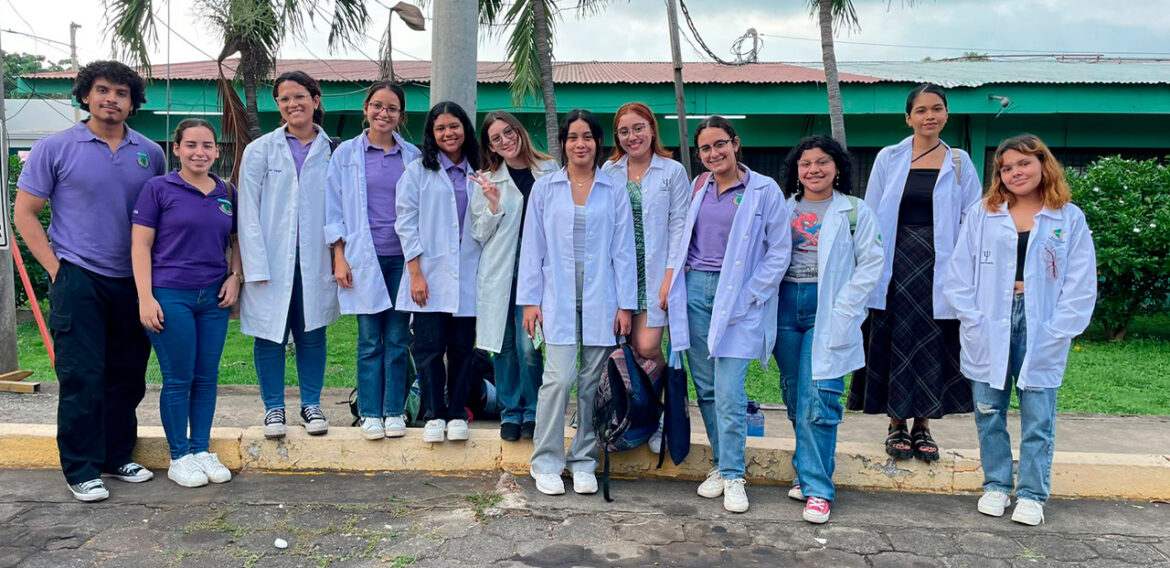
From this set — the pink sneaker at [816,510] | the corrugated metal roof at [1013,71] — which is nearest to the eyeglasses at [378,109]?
the pink sneaker at [816,510]

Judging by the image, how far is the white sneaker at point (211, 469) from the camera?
458 cm

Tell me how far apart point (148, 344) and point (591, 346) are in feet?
7.63

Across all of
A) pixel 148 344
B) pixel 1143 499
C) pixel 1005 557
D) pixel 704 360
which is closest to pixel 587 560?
pixel 704 360

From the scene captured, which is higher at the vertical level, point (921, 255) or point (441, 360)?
point (921, 255)

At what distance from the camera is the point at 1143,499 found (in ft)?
15.3

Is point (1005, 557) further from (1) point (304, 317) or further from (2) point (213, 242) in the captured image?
(2) point (213, 242)

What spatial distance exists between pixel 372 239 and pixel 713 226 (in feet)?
5.86

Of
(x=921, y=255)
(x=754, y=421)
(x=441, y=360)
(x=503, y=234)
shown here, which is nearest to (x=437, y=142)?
(x=503, y=234)

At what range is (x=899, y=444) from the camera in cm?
473

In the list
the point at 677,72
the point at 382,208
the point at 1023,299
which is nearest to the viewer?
the point at 1023,299

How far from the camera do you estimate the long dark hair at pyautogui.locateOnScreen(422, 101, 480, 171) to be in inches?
181

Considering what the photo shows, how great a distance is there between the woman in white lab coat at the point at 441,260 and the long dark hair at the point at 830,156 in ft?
5.47

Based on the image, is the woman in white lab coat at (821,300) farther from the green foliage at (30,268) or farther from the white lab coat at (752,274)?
the green foliage at (30,268)

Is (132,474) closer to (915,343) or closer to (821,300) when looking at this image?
(821,300)
